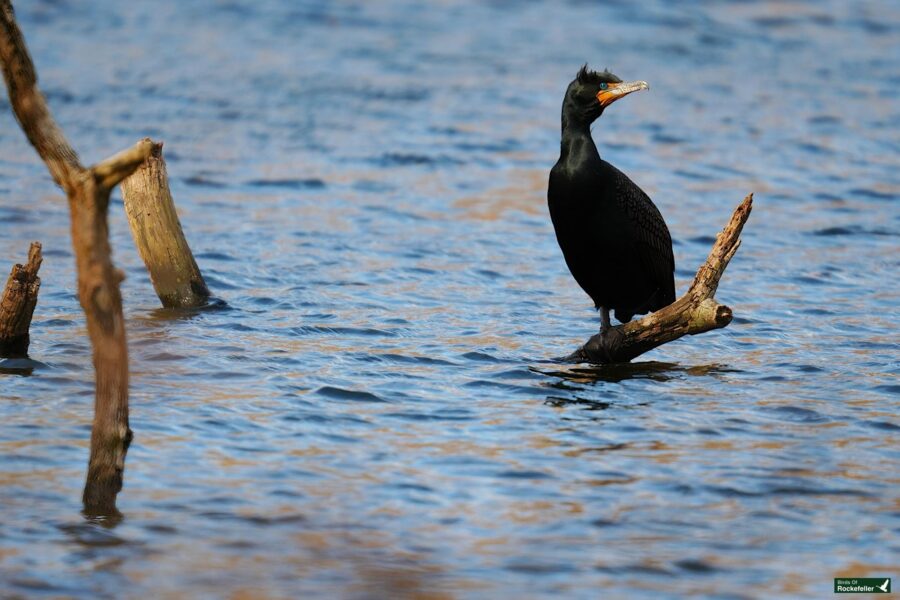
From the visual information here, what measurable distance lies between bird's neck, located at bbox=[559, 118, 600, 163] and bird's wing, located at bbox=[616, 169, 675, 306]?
26 centimetres

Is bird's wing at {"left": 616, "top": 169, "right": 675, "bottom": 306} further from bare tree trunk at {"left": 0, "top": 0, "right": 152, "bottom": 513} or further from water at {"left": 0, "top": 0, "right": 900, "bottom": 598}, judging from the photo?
bare tree trunk at {"left": 0, "top": 0, "right": 152, "bottom": 513}

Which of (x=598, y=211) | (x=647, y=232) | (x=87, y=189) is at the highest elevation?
(x=87, y=189)

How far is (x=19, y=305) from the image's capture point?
305 inches

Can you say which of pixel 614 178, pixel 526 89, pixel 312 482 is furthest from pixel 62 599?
pixel 526 89

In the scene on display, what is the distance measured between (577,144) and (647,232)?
75cm

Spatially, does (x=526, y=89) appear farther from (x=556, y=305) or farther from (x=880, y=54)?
(x=556, y=305)

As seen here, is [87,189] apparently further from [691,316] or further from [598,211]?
[598,211]

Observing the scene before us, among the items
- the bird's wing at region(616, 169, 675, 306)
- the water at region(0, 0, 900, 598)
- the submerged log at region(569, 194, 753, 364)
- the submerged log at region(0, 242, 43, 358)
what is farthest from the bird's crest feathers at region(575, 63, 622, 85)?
the submerged log at region(0, 242, 43, 358)

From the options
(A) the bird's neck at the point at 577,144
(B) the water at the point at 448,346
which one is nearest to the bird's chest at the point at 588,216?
(A) the bird's neck at the point at 577,144

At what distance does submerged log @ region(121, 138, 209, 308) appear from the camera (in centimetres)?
888

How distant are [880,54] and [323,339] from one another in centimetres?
1465

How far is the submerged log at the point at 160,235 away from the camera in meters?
8.88

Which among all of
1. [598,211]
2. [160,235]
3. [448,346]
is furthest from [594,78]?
[160,235]

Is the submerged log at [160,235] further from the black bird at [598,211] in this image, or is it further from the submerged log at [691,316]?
the submerged log at [691,316]
